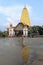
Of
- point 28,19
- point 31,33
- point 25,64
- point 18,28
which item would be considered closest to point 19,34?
point 18,28

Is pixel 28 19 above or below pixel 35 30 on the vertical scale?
above

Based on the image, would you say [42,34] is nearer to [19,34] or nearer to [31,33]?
[31,33]

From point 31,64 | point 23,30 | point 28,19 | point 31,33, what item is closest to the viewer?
point 31,64

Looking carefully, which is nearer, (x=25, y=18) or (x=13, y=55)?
(x=13, y=55)

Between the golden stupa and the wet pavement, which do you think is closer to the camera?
the wet pavement

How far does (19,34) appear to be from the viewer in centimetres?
8519

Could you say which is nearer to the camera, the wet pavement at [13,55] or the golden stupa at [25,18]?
the wet pavement at [13,55]

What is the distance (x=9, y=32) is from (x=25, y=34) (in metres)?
8.50

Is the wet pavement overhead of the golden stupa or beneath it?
beneath

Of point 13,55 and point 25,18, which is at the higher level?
point 25,18

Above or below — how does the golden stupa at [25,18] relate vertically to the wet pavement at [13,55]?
above

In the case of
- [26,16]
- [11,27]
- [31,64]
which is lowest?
[31,64]

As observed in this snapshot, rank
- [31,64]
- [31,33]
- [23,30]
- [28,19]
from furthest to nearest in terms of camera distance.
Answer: [28,19] < [23,30] < [31,33] < [31,64]

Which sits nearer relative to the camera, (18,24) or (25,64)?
(25,64)
